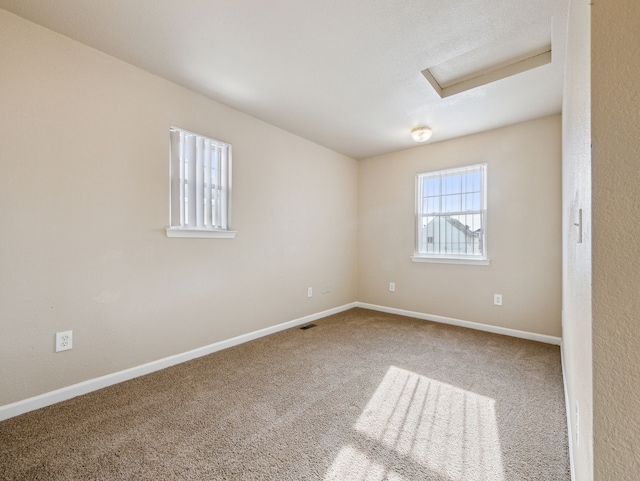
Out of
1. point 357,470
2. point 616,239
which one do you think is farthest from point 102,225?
point 616,239

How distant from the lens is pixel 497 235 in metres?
3.35

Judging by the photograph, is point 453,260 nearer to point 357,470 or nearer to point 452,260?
point 452,260

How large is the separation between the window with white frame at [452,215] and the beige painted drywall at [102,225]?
2199mm

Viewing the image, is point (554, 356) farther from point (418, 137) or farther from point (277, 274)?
point (277, 274)

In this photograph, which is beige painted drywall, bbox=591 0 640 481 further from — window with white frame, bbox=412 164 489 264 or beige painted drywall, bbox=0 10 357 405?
window with white frame, bbox=412 164 489 264

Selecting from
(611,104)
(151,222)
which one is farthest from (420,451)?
(151,222)

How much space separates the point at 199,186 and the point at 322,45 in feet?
5.11

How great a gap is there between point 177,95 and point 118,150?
28.6 inches

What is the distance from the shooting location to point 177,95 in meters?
2.48

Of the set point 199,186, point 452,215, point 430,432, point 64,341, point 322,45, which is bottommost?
point 430,432

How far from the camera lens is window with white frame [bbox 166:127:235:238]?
248cm

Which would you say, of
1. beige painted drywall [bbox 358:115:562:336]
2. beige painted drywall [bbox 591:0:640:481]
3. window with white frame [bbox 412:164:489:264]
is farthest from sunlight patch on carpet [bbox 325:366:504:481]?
window with white frame [bbox 412:164:489:264]

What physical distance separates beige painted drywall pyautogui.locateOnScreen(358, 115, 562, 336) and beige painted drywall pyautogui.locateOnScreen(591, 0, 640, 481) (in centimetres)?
284

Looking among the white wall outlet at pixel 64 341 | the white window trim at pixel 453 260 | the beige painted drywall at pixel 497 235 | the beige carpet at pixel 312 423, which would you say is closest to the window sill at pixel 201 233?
the white wall outlet at pixel 64 341
